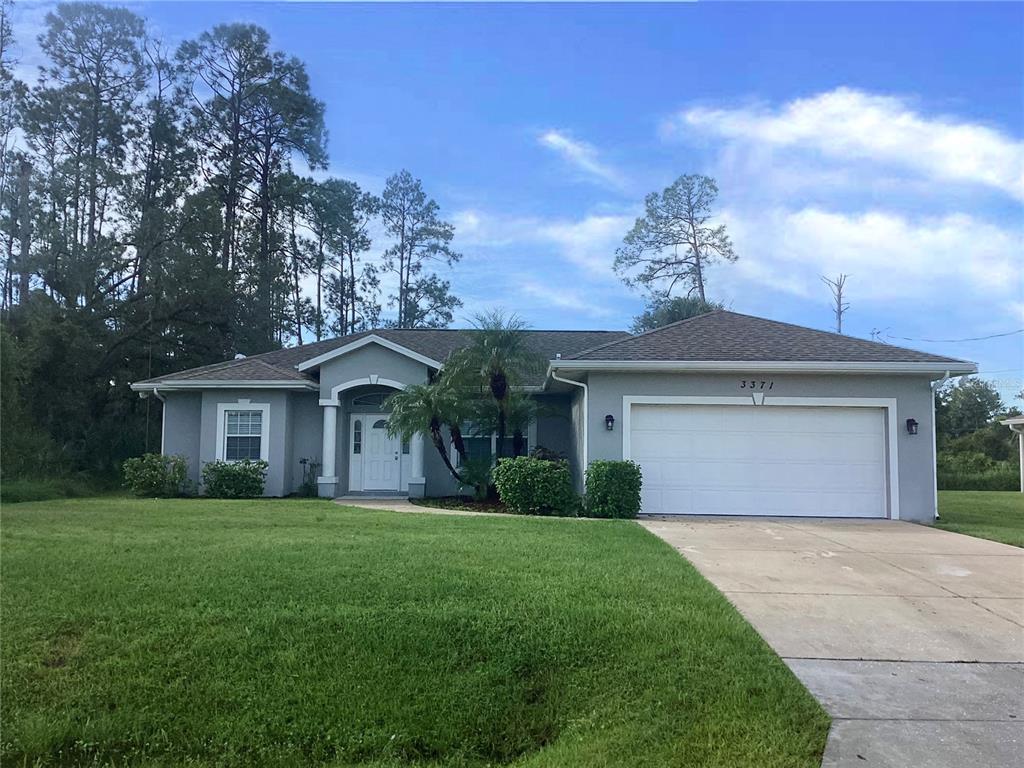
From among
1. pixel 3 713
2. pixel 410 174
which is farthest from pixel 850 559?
pixel 410 174

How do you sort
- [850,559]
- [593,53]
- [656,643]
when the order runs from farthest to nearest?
[593,53] → [850,559] → [656,643]

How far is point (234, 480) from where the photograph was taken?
1591 centimetres

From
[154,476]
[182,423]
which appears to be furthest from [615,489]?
[182,423]

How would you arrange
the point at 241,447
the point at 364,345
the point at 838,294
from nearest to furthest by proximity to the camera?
the point at 364,345
the point at 241,447
the point at 838,294

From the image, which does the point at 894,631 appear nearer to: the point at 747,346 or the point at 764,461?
the point at 764,461

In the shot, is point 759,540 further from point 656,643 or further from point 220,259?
point 220,259

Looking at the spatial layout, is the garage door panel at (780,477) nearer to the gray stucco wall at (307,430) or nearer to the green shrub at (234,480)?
the gray stucco wall at (307,430)

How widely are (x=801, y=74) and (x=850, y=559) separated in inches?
357

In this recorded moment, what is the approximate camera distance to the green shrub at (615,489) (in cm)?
1249

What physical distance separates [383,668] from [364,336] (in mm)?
13039

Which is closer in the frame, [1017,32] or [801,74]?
[1017,32]

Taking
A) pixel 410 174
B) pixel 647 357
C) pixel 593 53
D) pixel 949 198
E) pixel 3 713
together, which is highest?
pixel 410 174

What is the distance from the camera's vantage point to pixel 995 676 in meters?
4.79

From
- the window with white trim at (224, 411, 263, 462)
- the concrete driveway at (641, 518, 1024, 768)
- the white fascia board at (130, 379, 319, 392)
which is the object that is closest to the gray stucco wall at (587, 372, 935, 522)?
the concrete driveway at (641, 518, 1024, 768)
